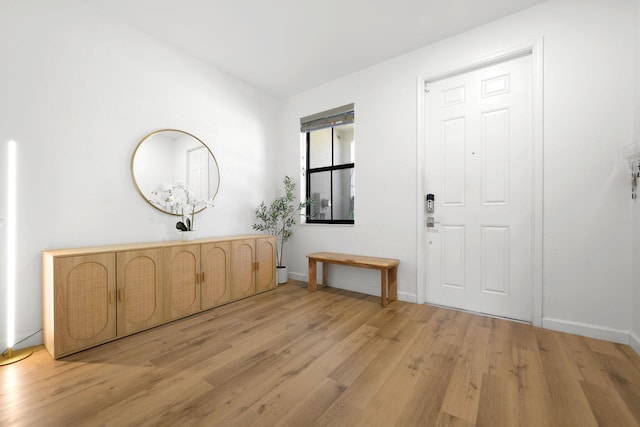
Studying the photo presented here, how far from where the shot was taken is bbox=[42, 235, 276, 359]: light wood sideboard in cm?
186

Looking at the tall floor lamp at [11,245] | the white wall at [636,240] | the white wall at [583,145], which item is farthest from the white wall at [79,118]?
the white wall at [636,240]

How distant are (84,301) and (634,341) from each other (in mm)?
4007

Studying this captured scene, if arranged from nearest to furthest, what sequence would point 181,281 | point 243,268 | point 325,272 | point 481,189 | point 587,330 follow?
point 587,330 < point 181,281 < point 481,189 < point 243,268 < point 325,272

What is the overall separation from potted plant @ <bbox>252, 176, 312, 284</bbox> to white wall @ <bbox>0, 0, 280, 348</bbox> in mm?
843

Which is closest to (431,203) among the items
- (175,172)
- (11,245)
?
(175,172)

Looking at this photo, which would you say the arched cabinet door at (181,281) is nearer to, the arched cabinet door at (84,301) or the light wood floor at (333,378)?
the light wood floor at (333,378)

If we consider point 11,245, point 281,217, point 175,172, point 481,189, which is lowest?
point 11,245

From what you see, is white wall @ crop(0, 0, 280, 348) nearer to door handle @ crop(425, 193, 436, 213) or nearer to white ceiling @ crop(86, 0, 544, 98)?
white ceiling @ crop(86, 0, 544, 98)

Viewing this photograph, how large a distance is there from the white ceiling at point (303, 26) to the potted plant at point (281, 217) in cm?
169

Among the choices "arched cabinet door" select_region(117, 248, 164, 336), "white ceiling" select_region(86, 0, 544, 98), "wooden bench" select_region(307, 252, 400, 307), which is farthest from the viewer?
"wooden bench" select_region(307, 252, 400, 307)

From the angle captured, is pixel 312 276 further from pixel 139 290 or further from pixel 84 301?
pixel 84 301

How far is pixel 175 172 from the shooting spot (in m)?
2.93

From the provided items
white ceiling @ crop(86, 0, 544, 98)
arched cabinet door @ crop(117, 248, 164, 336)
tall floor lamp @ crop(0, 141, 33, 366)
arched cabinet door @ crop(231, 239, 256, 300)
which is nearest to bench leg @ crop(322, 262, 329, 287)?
arched cabinet door @ crop(231, 239, 256, 300)

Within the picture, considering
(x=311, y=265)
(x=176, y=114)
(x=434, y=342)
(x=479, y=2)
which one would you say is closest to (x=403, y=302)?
(x=434, y=342)
